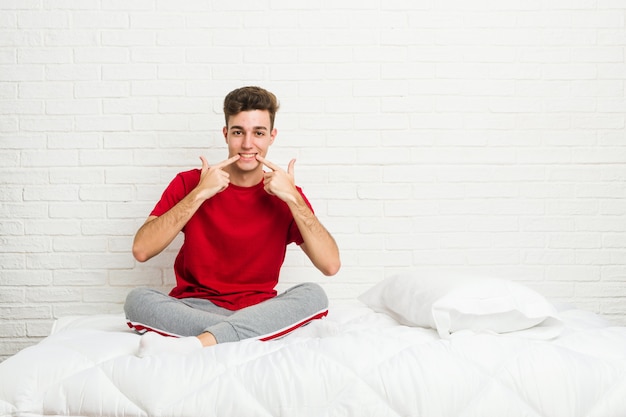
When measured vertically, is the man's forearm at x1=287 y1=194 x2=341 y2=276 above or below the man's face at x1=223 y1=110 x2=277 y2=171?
below

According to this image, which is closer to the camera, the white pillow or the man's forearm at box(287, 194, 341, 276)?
the white pillow

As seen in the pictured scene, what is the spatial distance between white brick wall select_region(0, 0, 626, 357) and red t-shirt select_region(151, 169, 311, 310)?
0.49m

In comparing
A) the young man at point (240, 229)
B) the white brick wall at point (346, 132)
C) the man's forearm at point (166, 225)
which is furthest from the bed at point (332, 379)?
the white brick wall at point (346, 132)

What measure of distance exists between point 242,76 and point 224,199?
2.42 ft

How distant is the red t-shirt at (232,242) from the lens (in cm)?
254

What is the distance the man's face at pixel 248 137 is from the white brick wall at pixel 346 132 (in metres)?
0.46

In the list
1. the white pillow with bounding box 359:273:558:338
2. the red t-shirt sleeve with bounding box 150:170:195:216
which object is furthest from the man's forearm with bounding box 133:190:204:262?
the white pillow with bounding box 359:273:558:338

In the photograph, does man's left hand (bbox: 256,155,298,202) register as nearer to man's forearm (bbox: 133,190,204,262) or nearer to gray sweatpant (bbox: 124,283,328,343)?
man's forearm (bbox: 133,190,204,262)

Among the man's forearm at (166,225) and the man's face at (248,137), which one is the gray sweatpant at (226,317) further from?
the man's face at (248,137)

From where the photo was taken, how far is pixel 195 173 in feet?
8.86

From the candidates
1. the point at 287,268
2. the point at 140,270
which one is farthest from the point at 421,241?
the point at 140,270

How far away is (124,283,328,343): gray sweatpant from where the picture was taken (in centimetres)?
206

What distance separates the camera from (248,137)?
2.60 m

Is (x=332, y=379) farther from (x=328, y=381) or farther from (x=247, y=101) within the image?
(x=247, y=101)
